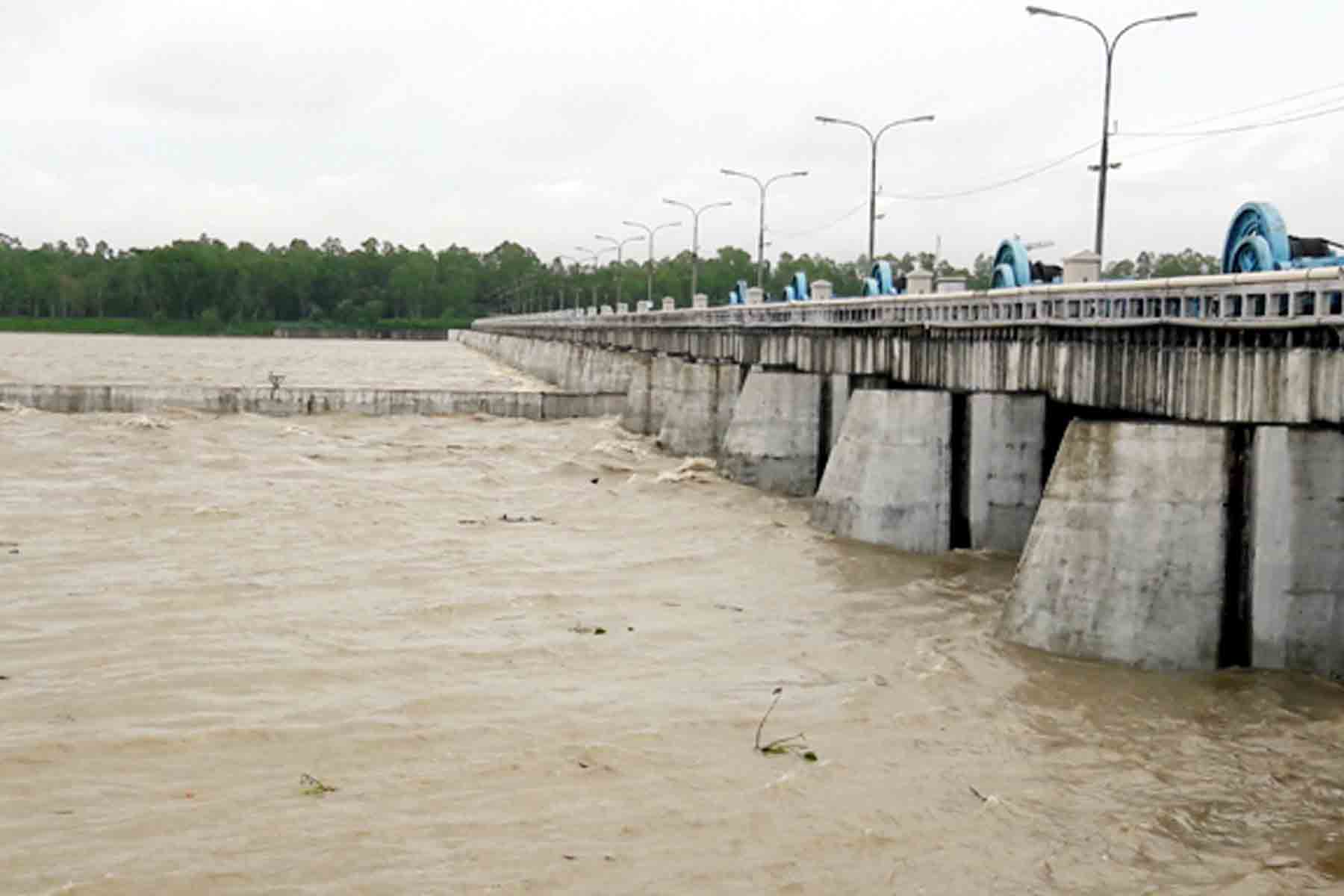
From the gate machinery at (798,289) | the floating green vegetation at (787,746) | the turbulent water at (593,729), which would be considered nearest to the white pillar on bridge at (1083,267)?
the turbulent water at (593,729)

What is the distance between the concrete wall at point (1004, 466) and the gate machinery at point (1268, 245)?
15.0 feet

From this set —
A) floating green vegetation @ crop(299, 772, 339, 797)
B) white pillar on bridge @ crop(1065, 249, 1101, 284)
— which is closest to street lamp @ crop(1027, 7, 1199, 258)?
white pillar on bridge @ crop(1065, 249, 1101, 284)

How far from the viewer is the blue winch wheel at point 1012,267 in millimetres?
35531

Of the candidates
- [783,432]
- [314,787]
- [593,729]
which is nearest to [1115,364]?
[593,729]

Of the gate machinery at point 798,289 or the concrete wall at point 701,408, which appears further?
the gate machinery at point 798,289

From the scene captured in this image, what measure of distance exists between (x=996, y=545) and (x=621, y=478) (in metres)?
16.2

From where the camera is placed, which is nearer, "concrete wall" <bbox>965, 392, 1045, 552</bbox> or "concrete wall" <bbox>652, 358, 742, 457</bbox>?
Result: "concrete wall" <bbox>965, 392, 1045, 552</bbox>

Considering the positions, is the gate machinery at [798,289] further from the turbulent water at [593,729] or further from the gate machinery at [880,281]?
the turbulent water at [593,729]

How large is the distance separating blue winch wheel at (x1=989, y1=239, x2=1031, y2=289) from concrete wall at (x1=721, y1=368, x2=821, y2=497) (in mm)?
5286

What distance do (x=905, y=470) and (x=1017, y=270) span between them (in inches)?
386

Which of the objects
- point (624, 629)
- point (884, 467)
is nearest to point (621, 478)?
point (884, 467)

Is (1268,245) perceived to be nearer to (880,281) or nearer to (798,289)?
(880,281)

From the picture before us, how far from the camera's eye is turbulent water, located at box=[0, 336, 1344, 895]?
12188 mm

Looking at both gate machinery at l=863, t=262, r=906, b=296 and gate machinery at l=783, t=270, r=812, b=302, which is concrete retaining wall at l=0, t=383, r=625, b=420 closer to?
gate machinery at l=783, t=270, r=812, b=302
